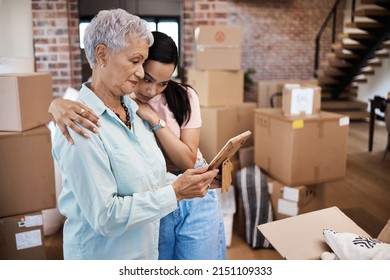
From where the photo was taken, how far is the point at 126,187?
1019 mm

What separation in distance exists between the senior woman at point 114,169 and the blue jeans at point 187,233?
0.22m

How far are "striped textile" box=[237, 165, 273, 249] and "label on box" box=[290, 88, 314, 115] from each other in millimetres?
461

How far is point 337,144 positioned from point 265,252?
791 millimetres

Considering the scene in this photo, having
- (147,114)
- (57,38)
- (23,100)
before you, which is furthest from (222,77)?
(147,114)

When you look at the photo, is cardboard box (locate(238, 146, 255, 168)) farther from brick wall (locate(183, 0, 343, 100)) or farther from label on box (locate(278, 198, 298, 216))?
brick wall (locate(183, 0, 343, 100))

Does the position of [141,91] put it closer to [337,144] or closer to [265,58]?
[337,144]

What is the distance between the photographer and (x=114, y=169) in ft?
3.26

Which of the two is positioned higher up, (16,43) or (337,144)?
(16,43)

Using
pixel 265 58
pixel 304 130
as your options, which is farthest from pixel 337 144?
pixel 265 58

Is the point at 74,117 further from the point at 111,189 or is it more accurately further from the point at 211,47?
the point at 211,47

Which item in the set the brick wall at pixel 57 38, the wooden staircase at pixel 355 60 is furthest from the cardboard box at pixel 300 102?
the wooden staircase at pixel 355 60

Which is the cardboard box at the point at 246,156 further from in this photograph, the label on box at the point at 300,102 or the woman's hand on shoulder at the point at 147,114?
the woman's hand on shoulder at the point at 147,114

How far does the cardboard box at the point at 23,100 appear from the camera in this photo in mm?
1596

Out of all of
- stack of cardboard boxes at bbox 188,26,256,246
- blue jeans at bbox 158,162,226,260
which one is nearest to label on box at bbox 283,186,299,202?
stack of cardboard boxes at bbox 188,26,256,246
